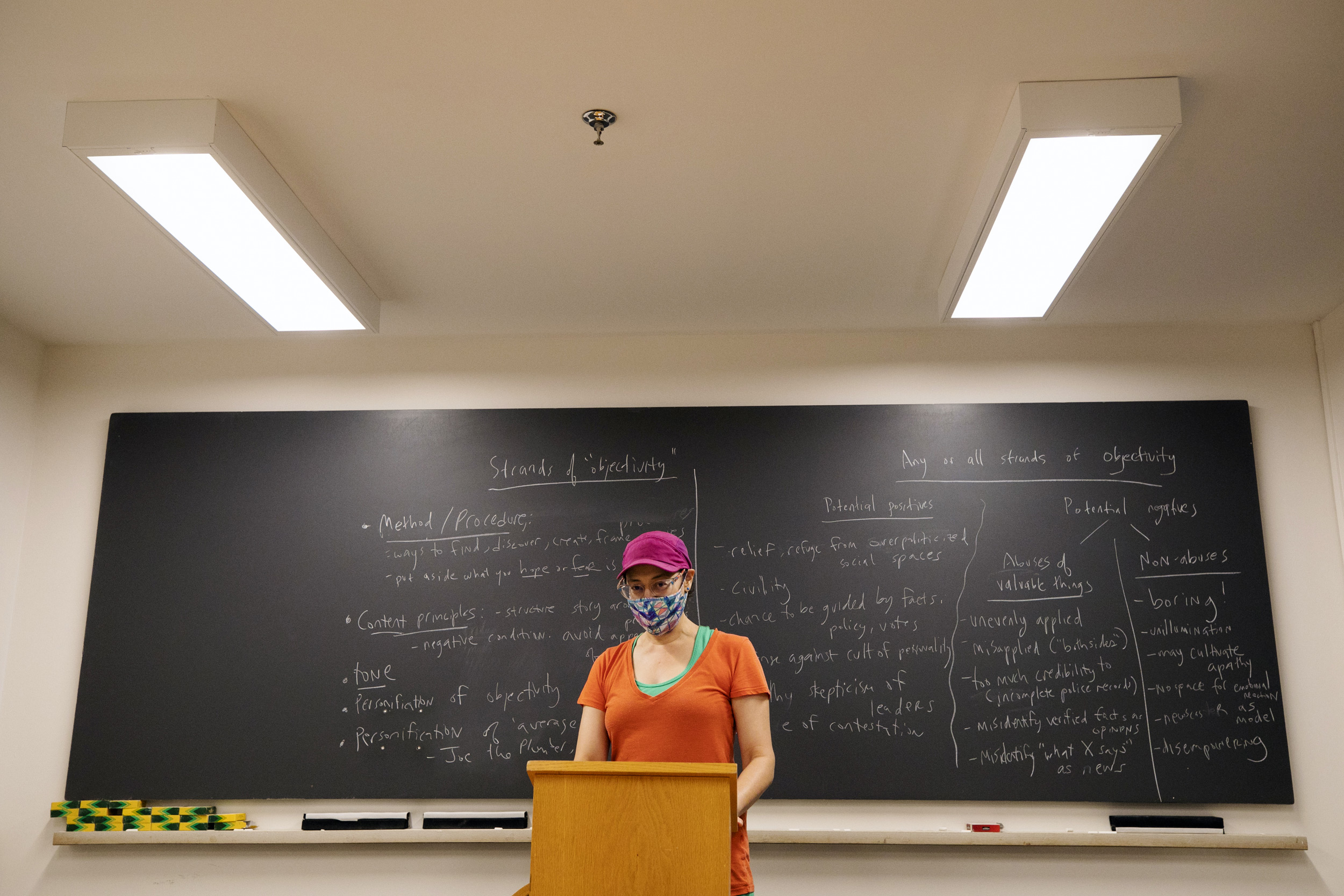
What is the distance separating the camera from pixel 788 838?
3.30 meters

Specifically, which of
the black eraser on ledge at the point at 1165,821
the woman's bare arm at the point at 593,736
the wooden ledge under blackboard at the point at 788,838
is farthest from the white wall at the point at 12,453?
the black eraser on ledge at the point at 1165,821

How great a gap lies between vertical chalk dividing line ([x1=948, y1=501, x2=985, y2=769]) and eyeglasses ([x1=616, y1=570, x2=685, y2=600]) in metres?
1.67

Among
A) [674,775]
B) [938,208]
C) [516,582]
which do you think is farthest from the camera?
[516,582]

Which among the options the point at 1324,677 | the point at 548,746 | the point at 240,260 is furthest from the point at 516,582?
the point at 1324,677

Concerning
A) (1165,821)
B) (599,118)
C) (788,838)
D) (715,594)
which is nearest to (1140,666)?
(1165,821)

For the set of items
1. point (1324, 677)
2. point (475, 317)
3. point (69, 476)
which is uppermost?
point (475, 317)

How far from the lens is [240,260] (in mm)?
2900

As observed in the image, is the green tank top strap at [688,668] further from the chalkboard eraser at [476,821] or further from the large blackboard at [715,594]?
the chalkboard eraser at [476,821]

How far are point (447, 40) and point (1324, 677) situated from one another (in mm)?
3660

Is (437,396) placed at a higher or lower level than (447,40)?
lower

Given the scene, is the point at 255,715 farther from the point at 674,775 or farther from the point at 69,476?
the point at 674,775

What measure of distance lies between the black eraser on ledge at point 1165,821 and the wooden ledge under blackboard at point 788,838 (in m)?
0.05

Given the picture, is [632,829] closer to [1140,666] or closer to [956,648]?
[956,648]

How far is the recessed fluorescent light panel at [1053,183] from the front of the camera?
2164 mm
